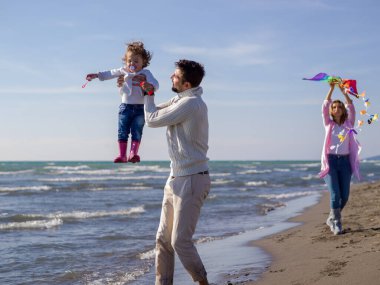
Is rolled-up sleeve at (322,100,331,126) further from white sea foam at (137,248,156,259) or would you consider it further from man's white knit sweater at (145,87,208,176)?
man's white knit sweater at (145,87,208,176)

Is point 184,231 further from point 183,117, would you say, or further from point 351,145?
point 351,145

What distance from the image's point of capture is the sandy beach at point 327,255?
5.16m

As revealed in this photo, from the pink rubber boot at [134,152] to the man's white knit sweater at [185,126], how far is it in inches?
9.0

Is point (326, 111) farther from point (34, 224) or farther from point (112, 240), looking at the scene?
point (34, 224)

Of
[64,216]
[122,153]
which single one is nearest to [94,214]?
[64,216]

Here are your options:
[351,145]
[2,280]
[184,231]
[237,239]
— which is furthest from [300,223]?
[184,231]

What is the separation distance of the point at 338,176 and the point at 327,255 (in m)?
1.59

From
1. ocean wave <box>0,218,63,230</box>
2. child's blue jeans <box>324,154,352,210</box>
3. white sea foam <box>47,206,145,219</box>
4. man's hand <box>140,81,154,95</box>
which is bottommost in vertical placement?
white sea foam <box>47,206,145,219</box>

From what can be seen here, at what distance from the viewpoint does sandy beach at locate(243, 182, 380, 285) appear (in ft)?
16.9

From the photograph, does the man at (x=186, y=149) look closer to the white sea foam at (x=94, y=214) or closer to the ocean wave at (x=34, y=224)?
the ocean wave at (x=34, y=224)

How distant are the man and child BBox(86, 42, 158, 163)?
0.56ft

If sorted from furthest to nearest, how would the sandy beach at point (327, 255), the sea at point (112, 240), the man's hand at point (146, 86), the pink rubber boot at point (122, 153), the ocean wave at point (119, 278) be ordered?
the sea at point (112, 240), the ocean wave at point (119, 278), the sandy beach at point (327, 255), the pink rubber boot at point (122, 153), the man's hand at point (146, 86)

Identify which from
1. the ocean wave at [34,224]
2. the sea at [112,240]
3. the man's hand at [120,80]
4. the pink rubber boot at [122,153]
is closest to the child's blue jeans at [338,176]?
the sea at [112,240]

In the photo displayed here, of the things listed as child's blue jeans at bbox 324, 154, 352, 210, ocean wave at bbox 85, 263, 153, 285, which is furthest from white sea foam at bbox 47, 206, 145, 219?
child's blue jeans at bbox 324, 154, 352, 210
